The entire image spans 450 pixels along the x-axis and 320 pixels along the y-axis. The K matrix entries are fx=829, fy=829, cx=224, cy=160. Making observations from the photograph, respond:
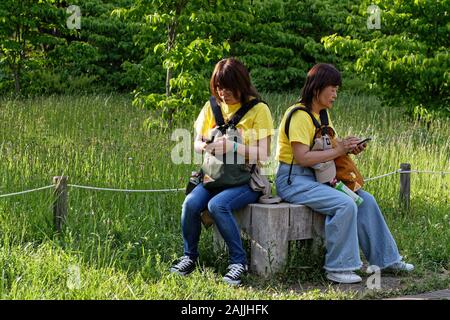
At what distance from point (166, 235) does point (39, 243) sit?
3.42 ft

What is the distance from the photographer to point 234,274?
5.97 m

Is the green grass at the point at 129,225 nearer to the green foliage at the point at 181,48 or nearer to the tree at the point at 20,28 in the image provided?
the green foliage at the point at 181,48

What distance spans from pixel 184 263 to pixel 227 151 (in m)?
0.90

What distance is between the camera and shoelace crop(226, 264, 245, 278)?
5.97 meters

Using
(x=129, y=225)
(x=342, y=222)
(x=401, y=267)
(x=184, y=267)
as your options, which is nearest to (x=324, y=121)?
(x=342, y=222)

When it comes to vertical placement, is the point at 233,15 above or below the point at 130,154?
above

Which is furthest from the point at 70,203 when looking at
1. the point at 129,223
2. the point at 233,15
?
the point at 233,15

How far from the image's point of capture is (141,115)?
47.4 feet

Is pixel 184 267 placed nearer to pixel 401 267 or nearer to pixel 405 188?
pixel 401 267

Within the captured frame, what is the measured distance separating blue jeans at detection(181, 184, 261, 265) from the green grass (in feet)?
0.68

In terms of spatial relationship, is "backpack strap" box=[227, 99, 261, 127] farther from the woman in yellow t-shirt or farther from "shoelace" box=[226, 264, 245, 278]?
"shoelace" box=[226, 264, 245, 278]
